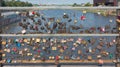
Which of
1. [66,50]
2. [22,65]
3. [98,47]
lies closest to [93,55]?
[98,47]

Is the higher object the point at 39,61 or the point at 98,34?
the point at 98,34

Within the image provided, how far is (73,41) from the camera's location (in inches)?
303

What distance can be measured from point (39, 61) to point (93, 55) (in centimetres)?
150

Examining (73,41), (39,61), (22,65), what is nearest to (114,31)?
(73,41)

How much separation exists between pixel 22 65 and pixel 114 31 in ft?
8.75

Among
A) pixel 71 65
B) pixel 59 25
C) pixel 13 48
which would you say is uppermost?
pixel 59 25

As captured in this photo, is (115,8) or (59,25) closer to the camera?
(115,8)

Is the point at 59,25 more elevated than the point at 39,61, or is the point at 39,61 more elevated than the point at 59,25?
the point at 59,25

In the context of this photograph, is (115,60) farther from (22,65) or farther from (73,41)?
(22,65)

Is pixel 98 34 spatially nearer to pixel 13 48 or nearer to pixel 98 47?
pixel 98 47

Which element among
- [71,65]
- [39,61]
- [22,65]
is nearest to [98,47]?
[71,65]

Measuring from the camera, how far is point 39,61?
752 centimetres

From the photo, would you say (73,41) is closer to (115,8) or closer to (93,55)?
(93,55)

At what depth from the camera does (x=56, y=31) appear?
24.8 feet
